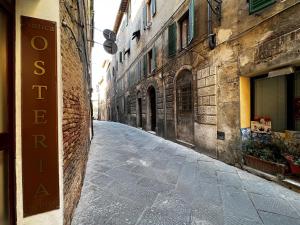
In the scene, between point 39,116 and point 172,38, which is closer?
point 39,116

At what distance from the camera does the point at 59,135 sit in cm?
193

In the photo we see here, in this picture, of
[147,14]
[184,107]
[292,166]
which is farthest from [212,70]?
[147,14]

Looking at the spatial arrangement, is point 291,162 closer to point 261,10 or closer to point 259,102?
point 259,102

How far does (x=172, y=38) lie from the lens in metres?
8.51

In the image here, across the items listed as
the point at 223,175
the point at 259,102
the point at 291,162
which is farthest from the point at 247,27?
the point at 223,175

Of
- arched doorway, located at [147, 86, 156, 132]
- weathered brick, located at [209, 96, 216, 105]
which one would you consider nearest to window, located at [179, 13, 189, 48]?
weathered brick, located at [209, 96, 216, 105]

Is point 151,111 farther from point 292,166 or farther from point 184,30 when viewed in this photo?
point 292,166

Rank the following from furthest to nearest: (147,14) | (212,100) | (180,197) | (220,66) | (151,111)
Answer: (151,111)
(147,14)
(212,100)
(220,66)
(180,197)

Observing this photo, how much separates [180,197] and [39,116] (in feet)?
8.31

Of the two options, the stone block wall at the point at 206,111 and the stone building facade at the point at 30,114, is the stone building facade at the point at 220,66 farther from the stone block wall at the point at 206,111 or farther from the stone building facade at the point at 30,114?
→ the stone building facade at the point at 30,114

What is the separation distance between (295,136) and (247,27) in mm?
2716

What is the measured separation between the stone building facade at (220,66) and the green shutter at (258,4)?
19 millimetres

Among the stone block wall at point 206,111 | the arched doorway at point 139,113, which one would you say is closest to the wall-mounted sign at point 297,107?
the stone block wall at point 206,111

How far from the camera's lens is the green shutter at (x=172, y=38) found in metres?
8.34
